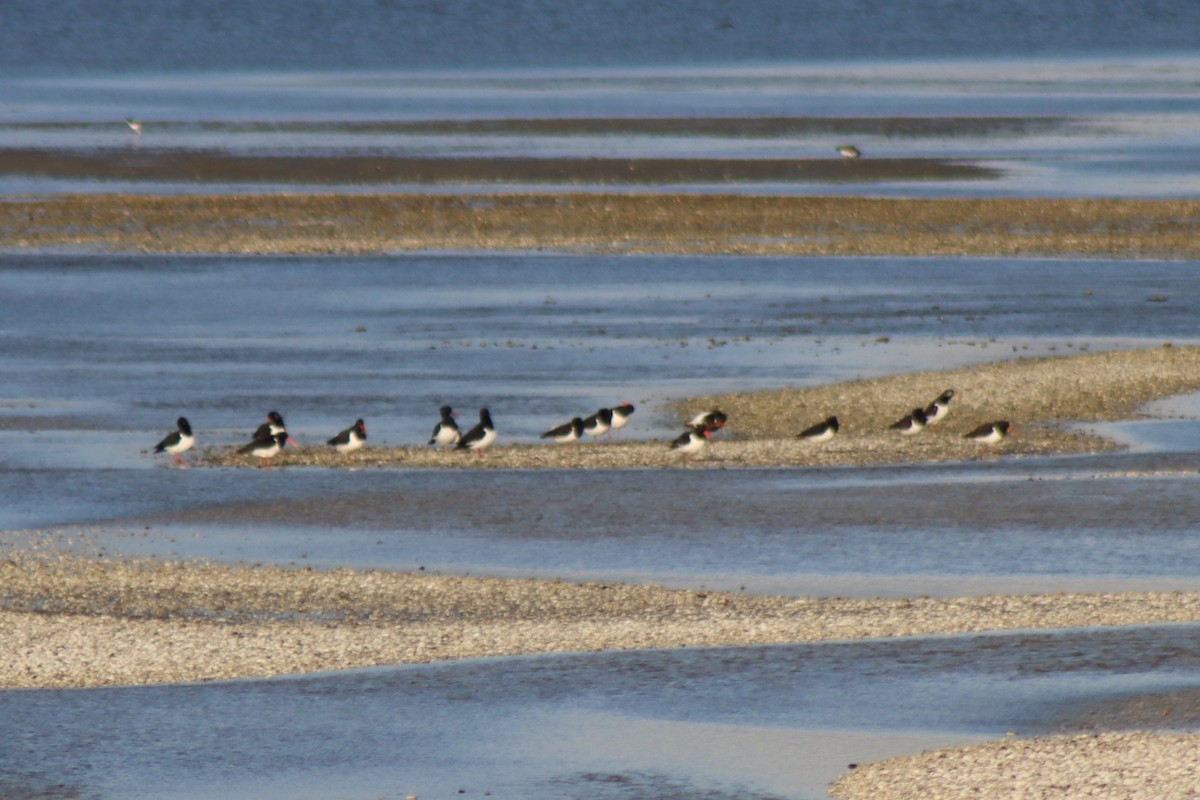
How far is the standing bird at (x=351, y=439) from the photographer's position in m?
20.5

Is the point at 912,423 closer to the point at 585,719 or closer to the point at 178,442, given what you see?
the point at 178,442

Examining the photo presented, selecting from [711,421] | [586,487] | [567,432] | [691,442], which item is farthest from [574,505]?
[711,421]

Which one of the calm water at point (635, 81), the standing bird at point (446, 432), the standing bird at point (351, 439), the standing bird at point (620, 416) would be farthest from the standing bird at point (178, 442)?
the calm water at point (635, 81)

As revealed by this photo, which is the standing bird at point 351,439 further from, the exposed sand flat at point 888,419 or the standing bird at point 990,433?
the standing bird at point 990,433

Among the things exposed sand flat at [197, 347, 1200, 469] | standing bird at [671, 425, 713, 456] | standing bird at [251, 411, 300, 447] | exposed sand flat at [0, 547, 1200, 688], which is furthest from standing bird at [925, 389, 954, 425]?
exposed sand flat at [0, 547, 1200, 688]

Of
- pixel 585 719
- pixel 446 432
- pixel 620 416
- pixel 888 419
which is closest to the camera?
pixel 585 719

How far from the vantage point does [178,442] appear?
66.5ft

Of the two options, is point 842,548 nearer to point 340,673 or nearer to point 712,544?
point 712,544

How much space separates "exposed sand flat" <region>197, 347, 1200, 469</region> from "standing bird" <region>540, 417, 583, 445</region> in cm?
9

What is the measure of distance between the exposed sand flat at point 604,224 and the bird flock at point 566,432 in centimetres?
→ 1585

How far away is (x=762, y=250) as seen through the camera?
37469mm

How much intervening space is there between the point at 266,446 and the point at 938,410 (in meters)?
6.62

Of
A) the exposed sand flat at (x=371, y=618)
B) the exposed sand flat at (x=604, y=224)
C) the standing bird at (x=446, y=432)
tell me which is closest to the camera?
the exposed sand flat at (x=371, y=618)

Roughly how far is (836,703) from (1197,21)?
113365mm
